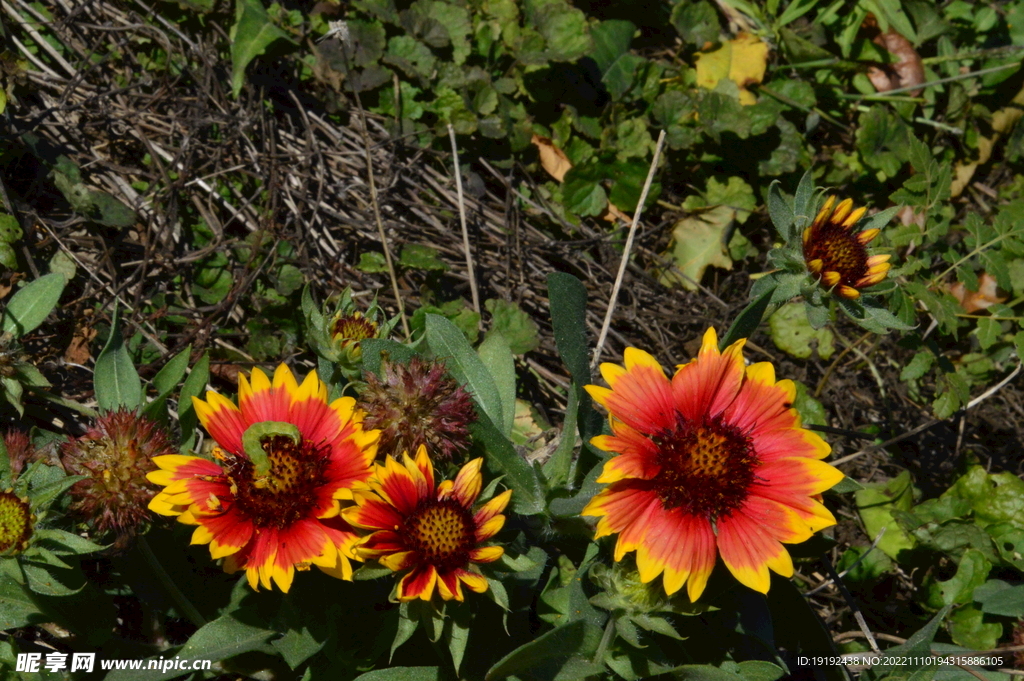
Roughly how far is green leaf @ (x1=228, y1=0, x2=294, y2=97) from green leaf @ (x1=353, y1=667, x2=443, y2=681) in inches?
79.7

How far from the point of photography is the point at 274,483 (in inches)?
61.6

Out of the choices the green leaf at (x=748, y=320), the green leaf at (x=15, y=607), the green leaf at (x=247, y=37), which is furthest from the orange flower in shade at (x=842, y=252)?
the green leaf at (x=15, y=607)

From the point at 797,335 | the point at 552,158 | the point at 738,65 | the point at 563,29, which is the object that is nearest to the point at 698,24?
the point at 738,65

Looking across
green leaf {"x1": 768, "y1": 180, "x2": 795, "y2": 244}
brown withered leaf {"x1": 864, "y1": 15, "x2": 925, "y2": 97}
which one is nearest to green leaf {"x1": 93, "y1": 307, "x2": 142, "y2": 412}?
green leaf {"x1": 768, "y1": 180, "x2": 795, "y2": 244}

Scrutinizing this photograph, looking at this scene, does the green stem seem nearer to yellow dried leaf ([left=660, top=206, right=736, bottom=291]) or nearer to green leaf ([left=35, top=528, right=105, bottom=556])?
green leaf ([left=35, top=528, right=105, bottom=556])

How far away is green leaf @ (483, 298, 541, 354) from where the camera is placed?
2641 mm

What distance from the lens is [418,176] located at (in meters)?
3.00

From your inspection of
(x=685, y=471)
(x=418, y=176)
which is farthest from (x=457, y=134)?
(x=685, y=471)

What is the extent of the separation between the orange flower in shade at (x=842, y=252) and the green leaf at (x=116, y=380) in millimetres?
1755

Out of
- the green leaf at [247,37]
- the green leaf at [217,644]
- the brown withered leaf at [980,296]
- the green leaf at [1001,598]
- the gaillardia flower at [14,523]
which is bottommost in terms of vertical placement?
the green leaf at [1001,598]

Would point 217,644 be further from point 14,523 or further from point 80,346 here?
point 80,346

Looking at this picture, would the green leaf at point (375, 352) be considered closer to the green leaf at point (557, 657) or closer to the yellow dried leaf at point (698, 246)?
the green leaf at point (557, 657)

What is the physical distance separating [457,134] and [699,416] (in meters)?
1.70

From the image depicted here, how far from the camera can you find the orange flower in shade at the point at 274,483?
1.52 metres
